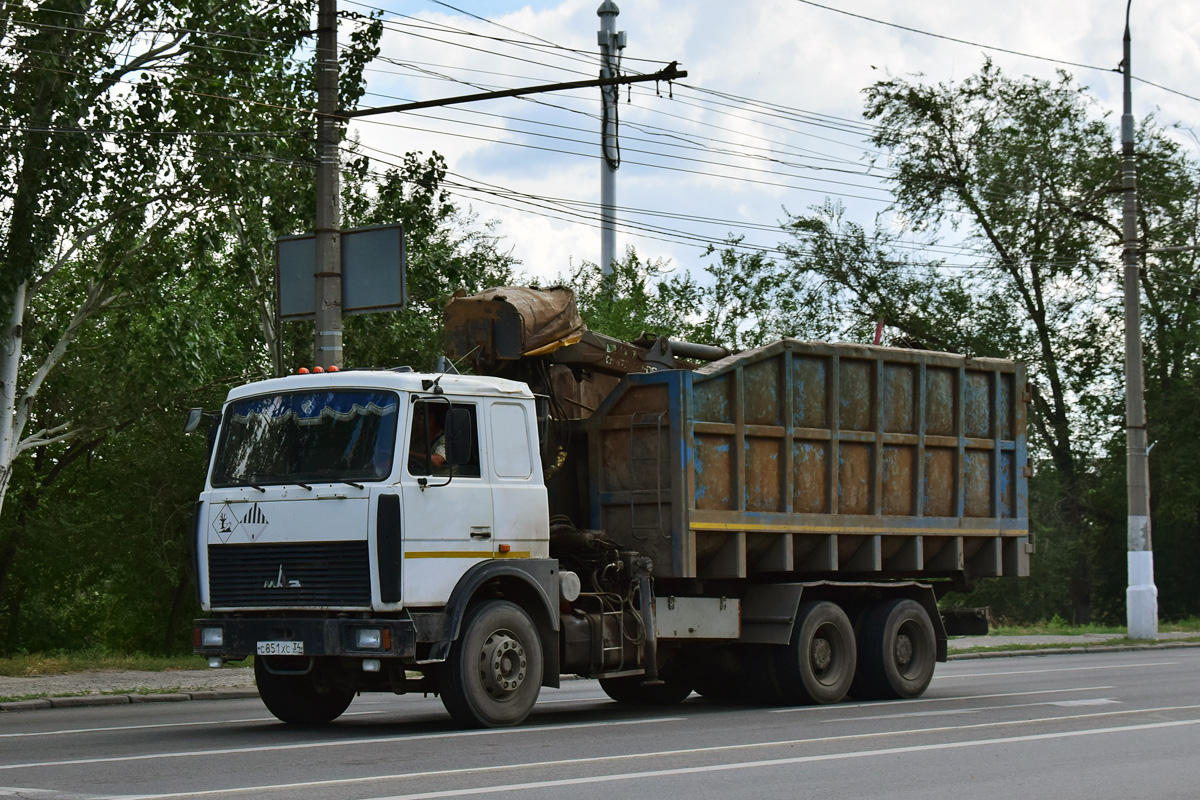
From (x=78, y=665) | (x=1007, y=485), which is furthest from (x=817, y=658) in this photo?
(x=78, y=665)

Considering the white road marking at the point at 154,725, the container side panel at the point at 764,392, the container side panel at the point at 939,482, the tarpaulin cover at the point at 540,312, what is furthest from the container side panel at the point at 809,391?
the white road marking at the point at 154,725

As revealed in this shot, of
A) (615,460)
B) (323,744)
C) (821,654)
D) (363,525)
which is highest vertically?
(615,460)

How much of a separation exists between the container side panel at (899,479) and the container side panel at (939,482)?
0.82 feet

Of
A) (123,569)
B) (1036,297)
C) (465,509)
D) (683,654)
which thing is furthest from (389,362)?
(1036,297)

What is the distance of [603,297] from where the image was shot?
42.1 m

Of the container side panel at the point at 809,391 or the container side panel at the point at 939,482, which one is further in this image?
the container side panel at the point at 939,482

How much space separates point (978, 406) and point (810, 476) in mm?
2811

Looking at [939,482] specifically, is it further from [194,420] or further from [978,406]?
[194,420]

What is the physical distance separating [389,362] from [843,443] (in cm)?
1423

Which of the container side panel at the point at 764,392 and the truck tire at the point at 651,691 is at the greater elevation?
the container side panel at the point at 764,392

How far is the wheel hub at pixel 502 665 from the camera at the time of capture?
40.4 feet

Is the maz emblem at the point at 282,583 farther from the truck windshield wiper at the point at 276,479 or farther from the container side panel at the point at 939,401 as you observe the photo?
the container side panel at the point at 939,401

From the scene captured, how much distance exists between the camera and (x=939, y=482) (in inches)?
649

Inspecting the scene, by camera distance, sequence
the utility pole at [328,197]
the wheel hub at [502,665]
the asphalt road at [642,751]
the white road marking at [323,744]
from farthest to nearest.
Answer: the utility pole at [328,197] → the wheel hub at [502,665] → the white road marking at [323,744] → the asphalt road at [642,751]
